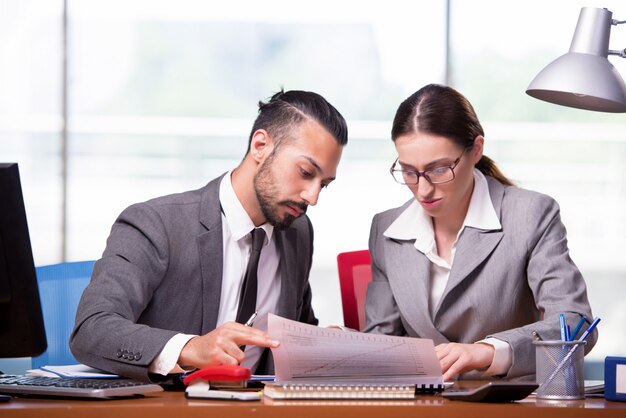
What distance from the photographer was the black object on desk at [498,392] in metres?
1.54

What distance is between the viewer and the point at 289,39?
498 cm

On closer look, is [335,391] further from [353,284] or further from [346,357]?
[353,284]

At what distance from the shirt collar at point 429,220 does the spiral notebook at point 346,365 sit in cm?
80

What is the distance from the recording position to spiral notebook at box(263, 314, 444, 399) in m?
1.57

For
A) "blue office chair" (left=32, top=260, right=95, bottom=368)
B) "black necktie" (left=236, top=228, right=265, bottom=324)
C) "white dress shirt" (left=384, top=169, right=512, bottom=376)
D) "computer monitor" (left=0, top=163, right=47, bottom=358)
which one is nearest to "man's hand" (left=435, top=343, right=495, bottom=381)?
"white dress shirt" (left=384, top=169, right=512, bottom=376)

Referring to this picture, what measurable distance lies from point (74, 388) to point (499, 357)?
0.96 meters

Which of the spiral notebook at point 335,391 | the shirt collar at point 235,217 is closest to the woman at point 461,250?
the shirt collar at point 235,217

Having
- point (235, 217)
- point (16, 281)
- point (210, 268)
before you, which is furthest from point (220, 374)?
point (235, 217)

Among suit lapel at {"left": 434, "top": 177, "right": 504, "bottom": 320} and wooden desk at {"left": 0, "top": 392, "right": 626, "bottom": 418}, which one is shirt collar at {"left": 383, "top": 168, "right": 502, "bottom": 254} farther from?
wooden desk at {"left": 0, "top": 392, "right": 626, "bottom": 418}

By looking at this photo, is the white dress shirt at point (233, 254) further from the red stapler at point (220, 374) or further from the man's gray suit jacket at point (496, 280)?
the red stapler at point (220, 374)

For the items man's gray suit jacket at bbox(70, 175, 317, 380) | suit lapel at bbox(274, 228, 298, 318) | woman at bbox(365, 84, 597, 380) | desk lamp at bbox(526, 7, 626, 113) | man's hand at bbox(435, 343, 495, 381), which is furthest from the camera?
suit lapel at bbox(274, 228, 298, 318)

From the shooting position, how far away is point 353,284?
2.92 meters

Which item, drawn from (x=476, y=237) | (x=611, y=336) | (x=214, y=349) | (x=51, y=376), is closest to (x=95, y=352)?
(x=51, y=376)

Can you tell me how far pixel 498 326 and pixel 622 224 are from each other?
2754 millimetres
